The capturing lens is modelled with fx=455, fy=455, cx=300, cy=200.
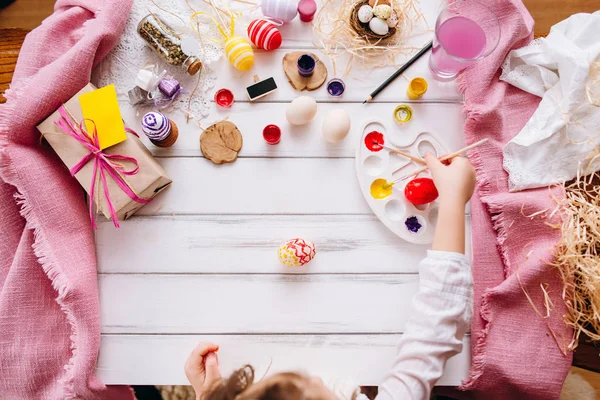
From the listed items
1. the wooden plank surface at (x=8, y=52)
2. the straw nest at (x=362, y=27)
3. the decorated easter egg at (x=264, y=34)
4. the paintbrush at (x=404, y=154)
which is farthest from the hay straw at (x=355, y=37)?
the wooden plank surface at (x=8, y=52)

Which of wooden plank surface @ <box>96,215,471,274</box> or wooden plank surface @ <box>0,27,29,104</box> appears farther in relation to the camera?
wooden plank surface @ <box>0,27,29,104</box>

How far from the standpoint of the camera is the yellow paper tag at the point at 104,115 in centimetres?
101

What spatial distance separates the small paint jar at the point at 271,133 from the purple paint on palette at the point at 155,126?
232 mm

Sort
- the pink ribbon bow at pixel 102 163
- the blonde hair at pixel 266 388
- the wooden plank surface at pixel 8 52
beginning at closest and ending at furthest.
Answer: the blonde hair at pixel 266 388 < the pink ribbon bow at pixel 102 163 < the wooden plank surface at pixel 8 52

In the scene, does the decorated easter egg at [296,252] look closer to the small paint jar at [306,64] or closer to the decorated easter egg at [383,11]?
the small paint jar at [306,64]

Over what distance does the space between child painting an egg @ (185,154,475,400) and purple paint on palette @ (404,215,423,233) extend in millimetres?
79

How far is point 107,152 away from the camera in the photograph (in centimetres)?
102

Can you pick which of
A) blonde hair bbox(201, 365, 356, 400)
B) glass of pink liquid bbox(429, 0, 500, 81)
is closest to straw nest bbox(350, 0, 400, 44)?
glass of pink liquid bbox(429, 0, 500, 81)

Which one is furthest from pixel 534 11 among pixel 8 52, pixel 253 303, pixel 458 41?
pixel 8 52

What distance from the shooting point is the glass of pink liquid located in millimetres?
1104

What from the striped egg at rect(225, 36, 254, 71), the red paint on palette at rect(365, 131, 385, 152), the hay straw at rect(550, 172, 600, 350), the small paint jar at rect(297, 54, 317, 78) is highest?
the striped egg at rect(225, 36, 254, 71)

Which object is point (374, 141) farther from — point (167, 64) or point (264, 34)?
point (167, 64)

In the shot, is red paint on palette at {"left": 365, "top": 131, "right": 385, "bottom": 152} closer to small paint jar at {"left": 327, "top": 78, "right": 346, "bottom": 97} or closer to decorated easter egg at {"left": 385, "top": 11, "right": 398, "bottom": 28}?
small paint jar at {"left": 327, "top": 78, "right": 346, "bottom": 97}

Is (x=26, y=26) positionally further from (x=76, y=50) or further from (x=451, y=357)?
(x=451, y=357)
